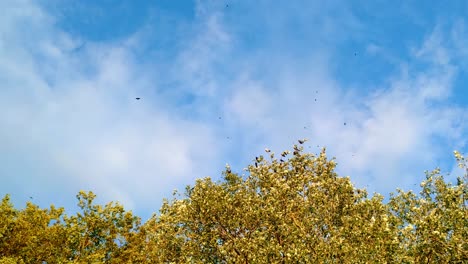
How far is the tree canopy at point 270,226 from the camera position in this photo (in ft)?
84.1

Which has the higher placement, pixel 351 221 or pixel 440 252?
pixel 351 221

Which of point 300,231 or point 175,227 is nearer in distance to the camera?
point 300,231

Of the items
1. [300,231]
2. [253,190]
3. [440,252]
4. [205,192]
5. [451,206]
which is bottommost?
[440,252]

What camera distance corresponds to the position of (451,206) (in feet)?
97.0

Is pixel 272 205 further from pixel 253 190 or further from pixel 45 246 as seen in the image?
pixel 45 246

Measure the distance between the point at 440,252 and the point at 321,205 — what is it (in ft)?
32.7

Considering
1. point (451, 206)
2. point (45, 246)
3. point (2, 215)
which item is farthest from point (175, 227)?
point (451, 206)

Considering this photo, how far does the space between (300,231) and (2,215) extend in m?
24.8

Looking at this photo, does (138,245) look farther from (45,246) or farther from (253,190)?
(253,190)

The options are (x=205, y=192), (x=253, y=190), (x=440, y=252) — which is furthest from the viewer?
(x=253, y=190)

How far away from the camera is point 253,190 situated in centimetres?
3969

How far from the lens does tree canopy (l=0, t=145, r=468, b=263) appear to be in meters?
25.6

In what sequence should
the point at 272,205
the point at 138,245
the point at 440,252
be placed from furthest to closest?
1. the point at 138,245
2. the point at 272,205
3. the point at 440,252

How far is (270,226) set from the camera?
99.3 ft
